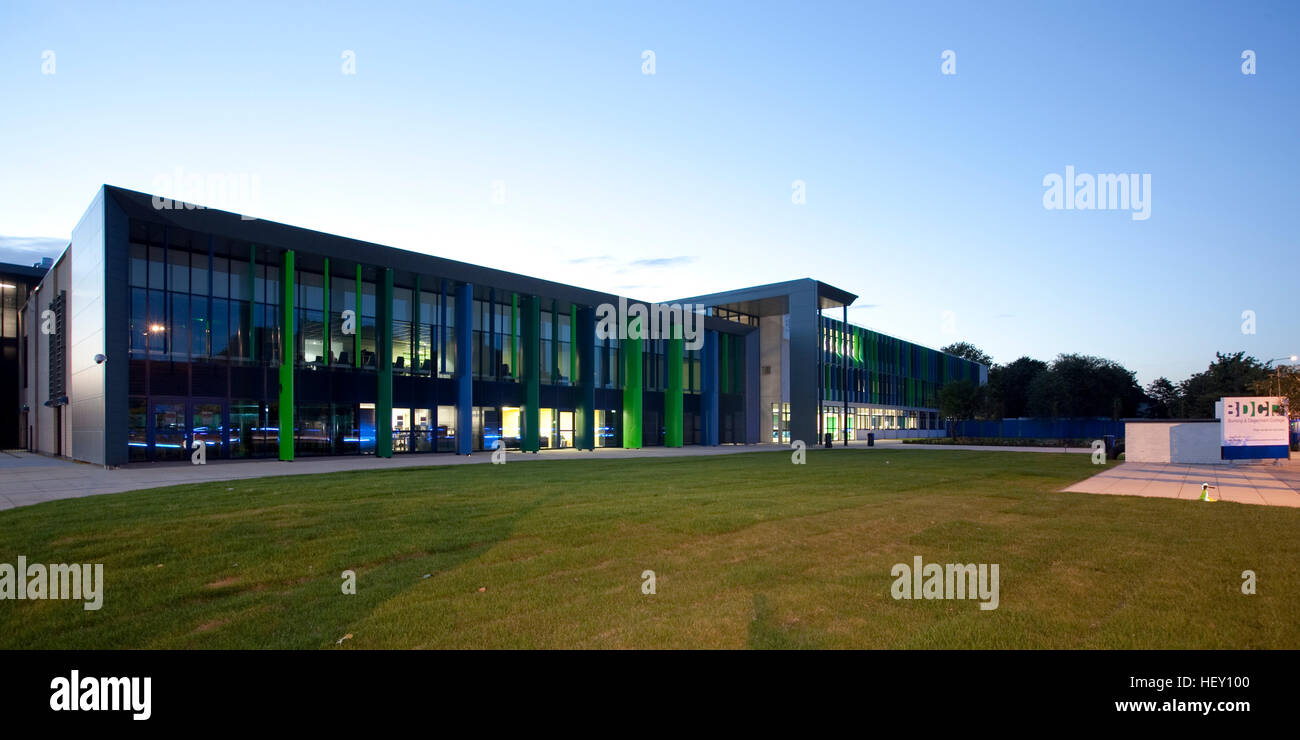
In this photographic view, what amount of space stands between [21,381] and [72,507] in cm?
4755

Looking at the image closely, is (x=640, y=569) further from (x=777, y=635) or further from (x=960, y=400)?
(x=960, y=400)

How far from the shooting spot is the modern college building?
29266 mm

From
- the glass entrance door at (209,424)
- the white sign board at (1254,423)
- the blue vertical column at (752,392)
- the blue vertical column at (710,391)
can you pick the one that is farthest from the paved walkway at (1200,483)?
the blue vertical column at (752,392)

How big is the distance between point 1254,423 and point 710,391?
114 ft

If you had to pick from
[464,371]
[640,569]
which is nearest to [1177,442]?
[640,569]

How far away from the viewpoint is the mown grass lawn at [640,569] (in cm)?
637

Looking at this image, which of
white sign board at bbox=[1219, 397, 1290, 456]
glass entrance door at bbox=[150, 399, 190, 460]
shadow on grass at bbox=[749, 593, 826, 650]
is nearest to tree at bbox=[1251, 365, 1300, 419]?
white sign board at bbox=[1219, 397, 1290, 456]

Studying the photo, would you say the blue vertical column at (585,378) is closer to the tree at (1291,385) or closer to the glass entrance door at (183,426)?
the glass entrance door at (183,426)

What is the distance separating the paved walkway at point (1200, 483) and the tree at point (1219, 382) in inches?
2191

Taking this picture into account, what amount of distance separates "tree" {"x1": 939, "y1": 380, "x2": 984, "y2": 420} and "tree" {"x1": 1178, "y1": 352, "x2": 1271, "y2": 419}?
24.6 m

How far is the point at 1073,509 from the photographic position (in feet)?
49.8

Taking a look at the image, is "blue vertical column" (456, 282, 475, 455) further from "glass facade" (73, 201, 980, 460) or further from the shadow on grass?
the shadow on grass
